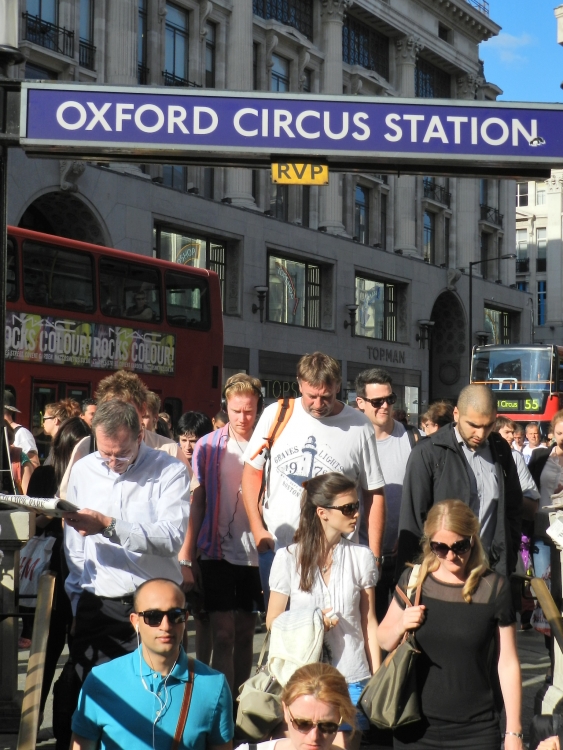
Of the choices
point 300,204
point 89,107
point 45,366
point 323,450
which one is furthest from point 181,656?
point 300,204

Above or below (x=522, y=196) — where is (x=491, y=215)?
below

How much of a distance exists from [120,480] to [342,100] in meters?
1.90

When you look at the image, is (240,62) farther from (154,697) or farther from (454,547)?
(154,697)

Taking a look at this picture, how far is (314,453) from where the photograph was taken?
227 inches

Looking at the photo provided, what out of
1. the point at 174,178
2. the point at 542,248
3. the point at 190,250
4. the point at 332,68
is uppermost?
the point at 332,68

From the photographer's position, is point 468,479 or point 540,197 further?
point 540,197

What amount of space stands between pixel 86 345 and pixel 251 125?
13.2 m

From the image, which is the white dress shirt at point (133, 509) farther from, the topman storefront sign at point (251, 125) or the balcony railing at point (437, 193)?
the balcony railing at point (437, 193)

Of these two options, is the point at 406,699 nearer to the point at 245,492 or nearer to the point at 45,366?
the point at 245,492

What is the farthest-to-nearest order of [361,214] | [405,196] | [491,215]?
[491,215] < [405,196] < [361,214]

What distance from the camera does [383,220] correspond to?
46.1 m

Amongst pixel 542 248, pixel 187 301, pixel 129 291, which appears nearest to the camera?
pixel 129 291

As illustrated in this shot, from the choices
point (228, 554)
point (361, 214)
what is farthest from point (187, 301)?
point (361, 214)

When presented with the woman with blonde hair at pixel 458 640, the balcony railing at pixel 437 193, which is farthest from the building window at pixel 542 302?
the woman with blonde hair at pixel 458 640
